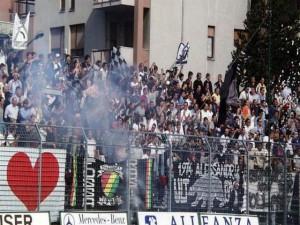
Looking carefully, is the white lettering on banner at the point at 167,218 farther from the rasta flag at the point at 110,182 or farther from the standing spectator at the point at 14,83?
the standing spectator at the point at 14,83

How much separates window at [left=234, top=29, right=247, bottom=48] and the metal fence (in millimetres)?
20858

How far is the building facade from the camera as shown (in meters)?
40.4

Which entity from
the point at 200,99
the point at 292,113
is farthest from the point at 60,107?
the point at 292,113

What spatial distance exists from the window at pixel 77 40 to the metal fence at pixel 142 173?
76.5 feet

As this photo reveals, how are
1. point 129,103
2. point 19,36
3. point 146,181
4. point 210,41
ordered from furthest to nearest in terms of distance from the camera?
point 210,41, point 129,103, point 19,36, point 146,181

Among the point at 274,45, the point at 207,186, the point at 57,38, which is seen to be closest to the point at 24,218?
the point at 207,186

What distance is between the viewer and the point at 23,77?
23.6m

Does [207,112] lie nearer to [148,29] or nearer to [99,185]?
[99,185]

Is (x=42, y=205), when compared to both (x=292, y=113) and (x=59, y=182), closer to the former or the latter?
(x=59, y=182)

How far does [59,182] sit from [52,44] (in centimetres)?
2831

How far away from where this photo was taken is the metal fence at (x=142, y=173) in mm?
16828

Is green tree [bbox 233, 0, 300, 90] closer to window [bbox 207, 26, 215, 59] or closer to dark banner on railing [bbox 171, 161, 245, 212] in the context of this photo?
window [bbox 207, 26, 215, 59]

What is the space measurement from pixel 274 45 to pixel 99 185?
23263 millimetres

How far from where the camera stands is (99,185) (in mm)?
17906
